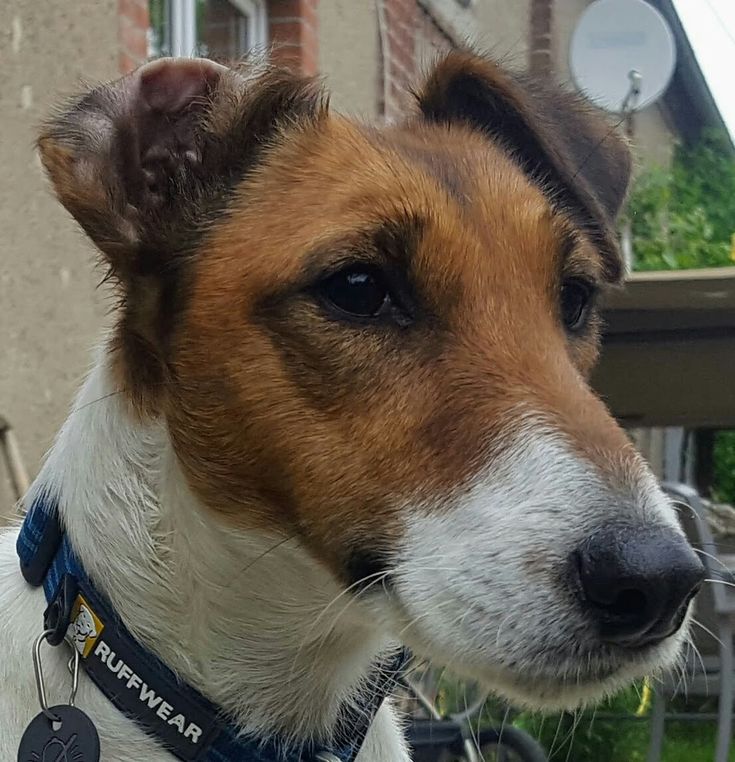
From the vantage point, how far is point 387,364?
179 cm

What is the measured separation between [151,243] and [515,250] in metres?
0.62

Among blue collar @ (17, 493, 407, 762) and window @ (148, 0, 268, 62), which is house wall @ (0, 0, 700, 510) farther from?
blue collar @ (17, 493, 407, 762)

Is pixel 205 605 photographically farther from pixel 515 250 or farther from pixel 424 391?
pixel 515 250

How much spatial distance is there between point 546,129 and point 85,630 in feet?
4.39

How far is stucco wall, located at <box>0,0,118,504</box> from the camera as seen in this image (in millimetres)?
3877

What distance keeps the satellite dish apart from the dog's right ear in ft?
13.1

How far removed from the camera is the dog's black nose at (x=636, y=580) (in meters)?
1.47

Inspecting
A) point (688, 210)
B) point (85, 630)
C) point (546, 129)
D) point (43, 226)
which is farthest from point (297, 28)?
point (688, 210)

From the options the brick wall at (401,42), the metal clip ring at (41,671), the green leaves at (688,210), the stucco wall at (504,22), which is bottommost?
the green leaves at (688,210)

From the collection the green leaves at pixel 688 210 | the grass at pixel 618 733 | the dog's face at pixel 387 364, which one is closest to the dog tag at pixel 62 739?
the dog's face at pixel 387 364

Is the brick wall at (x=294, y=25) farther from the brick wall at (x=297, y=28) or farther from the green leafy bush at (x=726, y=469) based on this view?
the green leafy bush at (x=726, y=469)

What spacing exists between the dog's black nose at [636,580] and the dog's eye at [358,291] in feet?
1.78

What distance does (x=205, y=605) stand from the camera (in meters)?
1.85

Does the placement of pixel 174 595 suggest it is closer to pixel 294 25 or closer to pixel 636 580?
pixel 636 580
